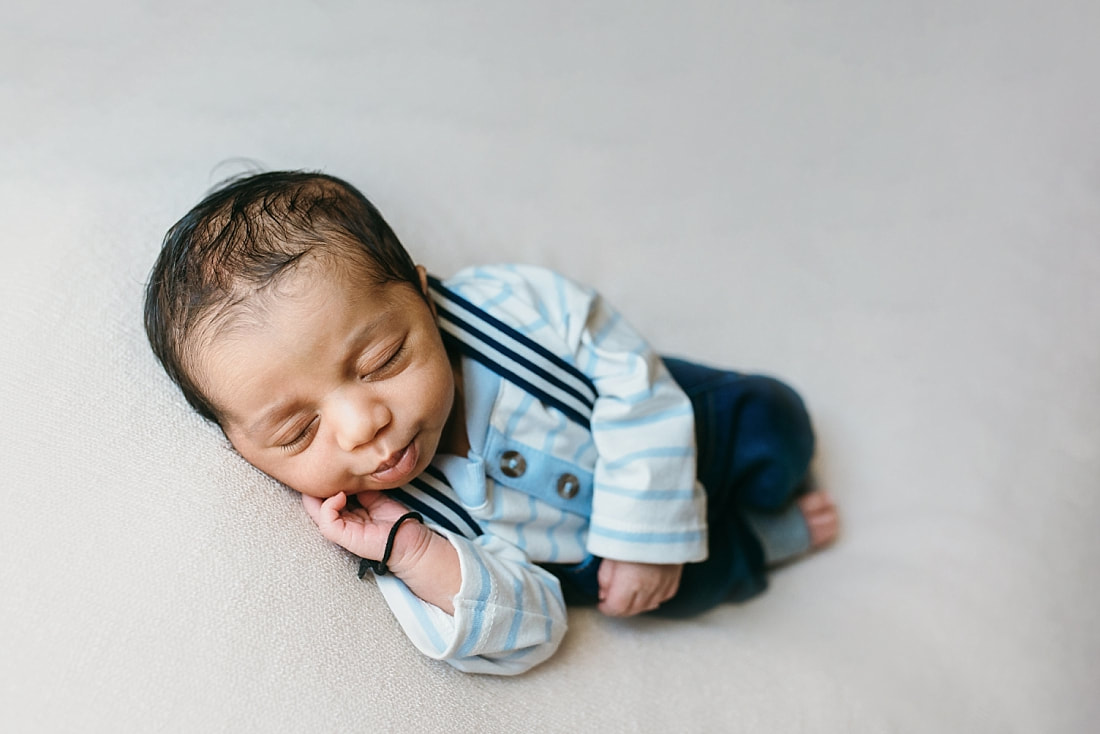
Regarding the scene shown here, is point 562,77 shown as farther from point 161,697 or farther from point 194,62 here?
point 161,697

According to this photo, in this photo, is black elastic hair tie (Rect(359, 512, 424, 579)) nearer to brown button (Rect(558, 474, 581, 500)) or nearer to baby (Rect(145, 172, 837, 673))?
baby (Rect(145, 172, 837, 673))

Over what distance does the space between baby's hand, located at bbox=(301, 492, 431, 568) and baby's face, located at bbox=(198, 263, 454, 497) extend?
0.02 meters

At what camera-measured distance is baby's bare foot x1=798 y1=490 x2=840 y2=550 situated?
1230 mm

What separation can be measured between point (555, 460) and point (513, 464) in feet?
0.18

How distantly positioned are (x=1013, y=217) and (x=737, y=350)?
419 millimetres

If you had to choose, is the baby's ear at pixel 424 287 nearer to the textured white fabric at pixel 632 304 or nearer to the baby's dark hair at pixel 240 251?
the baby's dark hair at pixel 240 251

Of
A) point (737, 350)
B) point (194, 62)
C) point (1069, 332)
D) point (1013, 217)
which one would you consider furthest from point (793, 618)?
point (194, 62)

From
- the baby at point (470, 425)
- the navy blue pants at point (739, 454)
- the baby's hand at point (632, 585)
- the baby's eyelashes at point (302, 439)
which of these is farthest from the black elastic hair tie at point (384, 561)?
the navy blue pants at point (739, 454)

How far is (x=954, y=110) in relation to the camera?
1352mm

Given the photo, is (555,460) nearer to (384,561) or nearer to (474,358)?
(474,358)

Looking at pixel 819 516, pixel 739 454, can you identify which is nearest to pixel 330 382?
pixel 739 454

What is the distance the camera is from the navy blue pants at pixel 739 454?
3.83 feet

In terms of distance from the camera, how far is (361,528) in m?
0.87

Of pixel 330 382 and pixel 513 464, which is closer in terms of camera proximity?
pixel 330 382
